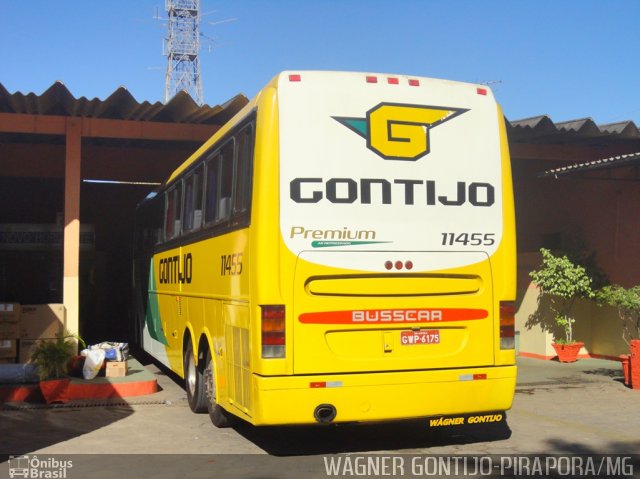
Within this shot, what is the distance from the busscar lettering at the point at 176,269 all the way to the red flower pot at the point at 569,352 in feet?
26.7

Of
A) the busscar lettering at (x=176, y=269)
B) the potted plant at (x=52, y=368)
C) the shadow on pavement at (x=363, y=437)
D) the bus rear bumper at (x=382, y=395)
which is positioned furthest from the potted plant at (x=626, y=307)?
the potted plant at (x=52, y=368)

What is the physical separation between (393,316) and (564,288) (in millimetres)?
8901

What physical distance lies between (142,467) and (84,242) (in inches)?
599

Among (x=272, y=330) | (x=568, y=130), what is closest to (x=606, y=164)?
(x=568, y=130)

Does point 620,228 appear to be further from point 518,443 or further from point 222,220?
point 222,220

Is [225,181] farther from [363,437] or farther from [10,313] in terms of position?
[10,313]

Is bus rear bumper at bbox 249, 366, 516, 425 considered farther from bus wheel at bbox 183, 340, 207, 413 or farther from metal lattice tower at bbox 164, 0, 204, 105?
metal lattice tower at bbox 164, 0, 204, 105

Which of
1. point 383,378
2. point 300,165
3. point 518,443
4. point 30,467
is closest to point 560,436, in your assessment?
point 518,443

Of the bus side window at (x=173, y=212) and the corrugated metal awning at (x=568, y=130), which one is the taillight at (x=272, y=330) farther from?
the corrugated metal awning at (x=568, y=130)

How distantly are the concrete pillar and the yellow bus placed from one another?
5.84m

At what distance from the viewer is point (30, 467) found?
6.94 meters

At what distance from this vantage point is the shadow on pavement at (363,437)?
7.75 metres

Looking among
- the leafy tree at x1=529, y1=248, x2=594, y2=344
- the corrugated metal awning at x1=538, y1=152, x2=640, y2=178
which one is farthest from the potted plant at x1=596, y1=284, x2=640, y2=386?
the corrugated metal awning at x1=538, y1=152, x2=640, y2=178

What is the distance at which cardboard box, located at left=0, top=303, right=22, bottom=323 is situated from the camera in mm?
12148
